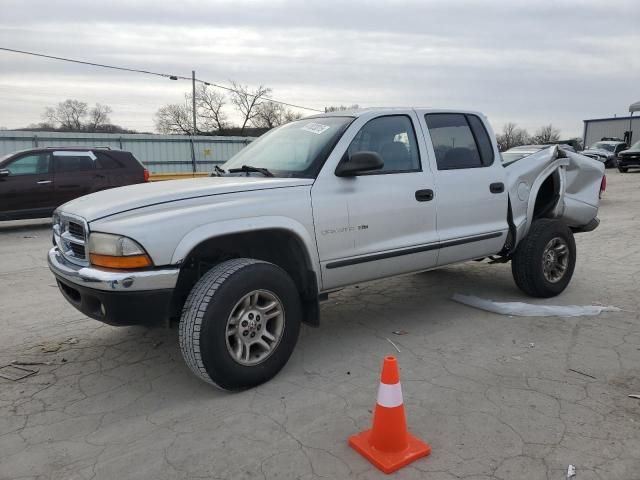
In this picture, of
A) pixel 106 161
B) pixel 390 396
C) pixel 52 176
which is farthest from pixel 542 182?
pixel 52 176

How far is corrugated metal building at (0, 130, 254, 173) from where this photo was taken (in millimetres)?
17453

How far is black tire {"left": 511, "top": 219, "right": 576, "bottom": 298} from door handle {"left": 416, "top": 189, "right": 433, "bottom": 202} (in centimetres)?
149

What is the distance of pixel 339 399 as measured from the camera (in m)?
3.35

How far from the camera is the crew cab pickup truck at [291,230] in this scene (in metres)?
3.16

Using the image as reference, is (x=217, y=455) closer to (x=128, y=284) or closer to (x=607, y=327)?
(x=128, y=284)

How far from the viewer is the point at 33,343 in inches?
172

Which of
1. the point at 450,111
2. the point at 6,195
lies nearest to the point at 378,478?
the point at 450,111

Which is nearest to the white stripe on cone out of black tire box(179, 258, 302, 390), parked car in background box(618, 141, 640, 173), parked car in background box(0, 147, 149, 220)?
black tire box(179, 258, 302, 390)

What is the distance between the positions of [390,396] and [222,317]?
113 centimetres

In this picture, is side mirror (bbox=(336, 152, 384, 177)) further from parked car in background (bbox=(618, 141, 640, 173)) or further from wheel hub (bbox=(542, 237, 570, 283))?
parked car in background (bbox=(618, 141, 640, 173))

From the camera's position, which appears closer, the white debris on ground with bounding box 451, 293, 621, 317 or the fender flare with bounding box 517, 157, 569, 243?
the white debris on ground with bounding box 451, 293, 621, 317

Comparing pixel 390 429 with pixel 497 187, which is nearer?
pixel 390 429

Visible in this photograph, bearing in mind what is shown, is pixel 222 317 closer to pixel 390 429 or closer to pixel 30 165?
pixel 390 429

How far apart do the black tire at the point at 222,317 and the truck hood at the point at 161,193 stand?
1.62ft
